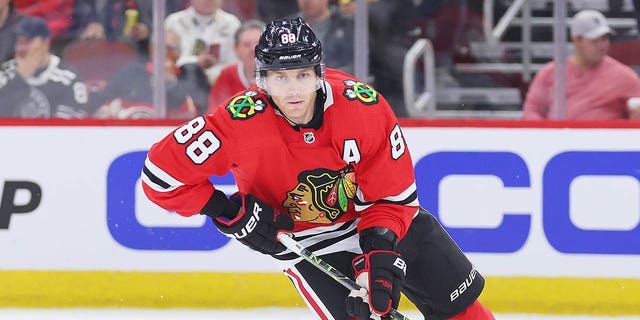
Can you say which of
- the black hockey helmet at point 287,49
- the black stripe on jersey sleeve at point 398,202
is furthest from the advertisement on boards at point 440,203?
the black hockey helmet at point 287,49

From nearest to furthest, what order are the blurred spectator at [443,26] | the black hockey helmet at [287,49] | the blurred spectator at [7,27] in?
1. the black hockey helmet at [287,49]
2. the blurred spectator at [443,26]
3. the blurred spectator at [7,27]

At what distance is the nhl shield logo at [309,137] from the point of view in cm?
284

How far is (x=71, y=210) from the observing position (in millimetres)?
4543

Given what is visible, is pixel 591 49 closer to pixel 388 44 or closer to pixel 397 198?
pixel 388 44

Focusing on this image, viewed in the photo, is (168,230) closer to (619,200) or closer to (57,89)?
(57,89)

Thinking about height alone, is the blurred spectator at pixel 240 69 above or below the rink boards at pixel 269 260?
above

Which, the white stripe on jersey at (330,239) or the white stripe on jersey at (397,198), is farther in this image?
the white stripe on jersey at (330,239)

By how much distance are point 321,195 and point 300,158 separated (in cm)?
12

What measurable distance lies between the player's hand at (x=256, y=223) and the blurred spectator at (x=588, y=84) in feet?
6.11

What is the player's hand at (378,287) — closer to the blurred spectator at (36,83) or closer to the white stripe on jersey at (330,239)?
the white stripe on jersey at (330,239)

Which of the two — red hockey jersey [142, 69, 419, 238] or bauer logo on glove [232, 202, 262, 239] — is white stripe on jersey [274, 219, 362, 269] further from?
bauer logo on glove [232, 202, 262, 239]

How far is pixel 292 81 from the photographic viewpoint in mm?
2736

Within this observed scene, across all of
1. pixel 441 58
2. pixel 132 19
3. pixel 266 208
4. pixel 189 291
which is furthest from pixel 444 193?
pixel 266 208

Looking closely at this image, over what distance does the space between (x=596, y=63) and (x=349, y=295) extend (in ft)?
6.69
